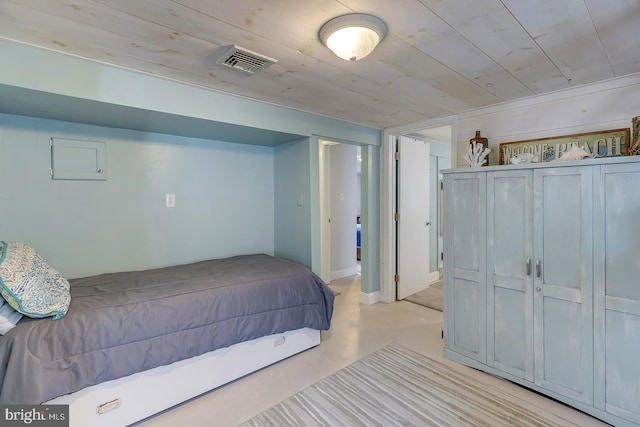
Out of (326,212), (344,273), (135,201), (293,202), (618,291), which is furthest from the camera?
(344,273)

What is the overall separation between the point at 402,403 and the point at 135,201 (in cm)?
260

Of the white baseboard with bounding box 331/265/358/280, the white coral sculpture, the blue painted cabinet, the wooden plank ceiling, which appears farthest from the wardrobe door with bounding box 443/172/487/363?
the white baseboard with bounding box 331/265/358/280

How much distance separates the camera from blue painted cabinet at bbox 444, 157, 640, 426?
5.63ft

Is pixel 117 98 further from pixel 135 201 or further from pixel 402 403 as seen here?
pixel 402 403

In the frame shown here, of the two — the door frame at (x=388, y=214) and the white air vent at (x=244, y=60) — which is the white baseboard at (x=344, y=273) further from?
the white air vent at (x=244, y=60)


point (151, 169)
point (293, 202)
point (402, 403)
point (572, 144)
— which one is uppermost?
point (572, 144)

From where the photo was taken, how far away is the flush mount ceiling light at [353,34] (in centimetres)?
143

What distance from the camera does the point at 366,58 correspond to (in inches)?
72.5

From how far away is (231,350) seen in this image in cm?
215

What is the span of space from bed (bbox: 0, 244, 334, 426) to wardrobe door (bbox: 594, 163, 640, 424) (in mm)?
1813

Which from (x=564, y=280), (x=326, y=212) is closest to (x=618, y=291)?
(x=564, y=280)

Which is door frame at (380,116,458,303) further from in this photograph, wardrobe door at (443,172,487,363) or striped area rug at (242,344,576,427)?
striped area rug at (242,344,576,427)

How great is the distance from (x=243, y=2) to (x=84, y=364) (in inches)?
75.7

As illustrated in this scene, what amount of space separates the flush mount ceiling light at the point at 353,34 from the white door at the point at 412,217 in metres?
2.32
